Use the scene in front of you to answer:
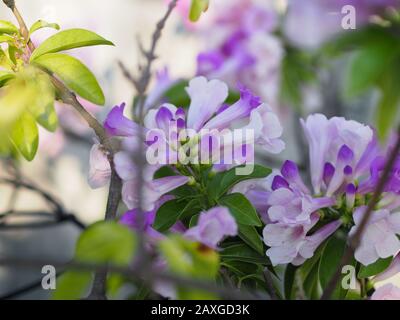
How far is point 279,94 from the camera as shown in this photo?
1.29m

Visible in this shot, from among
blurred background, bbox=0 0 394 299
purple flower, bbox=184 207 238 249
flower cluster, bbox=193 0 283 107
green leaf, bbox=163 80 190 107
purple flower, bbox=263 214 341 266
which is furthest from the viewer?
blurred background, bbox=0 0 394 299

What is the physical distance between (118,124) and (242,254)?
16 cm

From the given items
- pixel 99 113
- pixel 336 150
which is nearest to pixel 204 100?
pixel 336 150

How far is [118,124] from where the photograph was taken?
2.19ft

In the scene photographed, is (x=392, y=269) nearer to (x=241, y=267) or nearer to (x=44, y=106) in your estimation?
(x=241, y=267)

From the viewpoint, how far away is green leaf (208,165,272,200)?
68cm

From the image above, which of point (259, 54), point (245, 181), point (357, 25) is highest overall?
point (259, 54)

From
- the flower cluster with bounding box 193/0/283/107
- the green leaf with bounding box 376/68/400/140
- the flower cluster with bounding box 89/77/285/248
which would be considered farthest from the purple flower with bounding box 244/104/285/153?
the flower cluster with bounding box 193/0/283/107

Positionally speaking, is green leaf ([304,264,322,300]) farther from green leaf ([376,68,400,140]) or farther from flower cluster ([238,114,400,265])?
green leaf ([376,68,400,140])

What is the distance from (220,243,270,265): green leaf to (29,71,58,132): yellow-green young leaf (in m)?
0.19

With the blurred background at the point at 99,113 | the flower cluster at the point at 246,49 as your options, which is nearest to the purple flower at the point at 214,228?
the flower cluster at the point at 246,49
